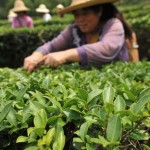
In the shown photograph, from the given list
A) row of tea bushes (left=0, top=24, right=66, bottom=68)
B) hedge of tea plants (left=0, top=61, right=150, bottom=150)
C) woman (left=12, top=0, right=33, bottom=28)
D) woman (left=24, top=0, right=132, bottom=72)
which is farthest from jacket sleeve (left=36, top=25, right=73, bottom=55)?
woman (left=12, top=0, right=33, bottom=28)

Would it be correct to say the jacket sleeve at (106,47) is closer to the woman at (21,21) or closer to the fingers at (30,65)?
the fingers at (30,65)

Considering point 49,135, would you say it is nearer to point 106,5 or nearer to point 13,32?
point 106,5

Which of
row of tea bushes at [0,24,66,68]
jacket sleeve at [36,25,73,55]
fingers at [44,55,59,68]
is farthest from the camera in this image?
row of tea bushes at [0,24,66,68]

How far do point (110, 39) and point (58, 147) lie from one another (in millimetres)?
2513

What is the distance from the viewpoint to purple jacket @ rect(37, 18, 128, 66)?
11.6ft

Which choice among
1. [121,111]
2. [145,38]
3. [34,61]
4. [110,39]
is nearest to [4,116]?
[121,111]

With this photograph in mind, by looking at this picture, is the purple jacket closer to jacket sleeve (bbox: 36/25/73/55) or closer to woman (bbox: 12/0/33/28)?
jacket sleeve (bbox: 36/25/73/55)

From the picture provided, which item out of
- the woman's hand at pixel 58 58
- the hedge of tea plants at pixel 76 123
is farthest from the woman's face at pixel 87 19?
the hedge of tea plants at pixel 76 123

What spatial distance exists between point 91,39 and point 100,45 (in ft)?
1.51

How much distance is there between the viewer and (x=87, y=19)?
3.81m

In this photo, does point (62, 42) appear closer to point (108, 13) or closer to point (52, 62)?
point (108, 13)

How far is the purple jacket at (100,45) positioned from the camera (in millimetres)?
3539

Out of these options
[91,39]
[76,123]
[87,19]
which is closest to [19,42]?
[91,39]

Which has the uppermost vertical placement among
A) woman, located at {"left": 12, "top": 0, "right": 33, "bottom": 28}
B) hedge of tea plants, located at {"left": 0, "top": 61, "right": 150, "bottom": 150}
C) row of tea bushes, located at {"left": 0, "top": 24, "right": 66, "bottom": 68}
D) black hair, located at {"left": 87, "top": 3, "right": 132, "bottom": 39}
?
black hair, located at {"left": 87, "top": 3, "right": 132, "bottom": 39}
